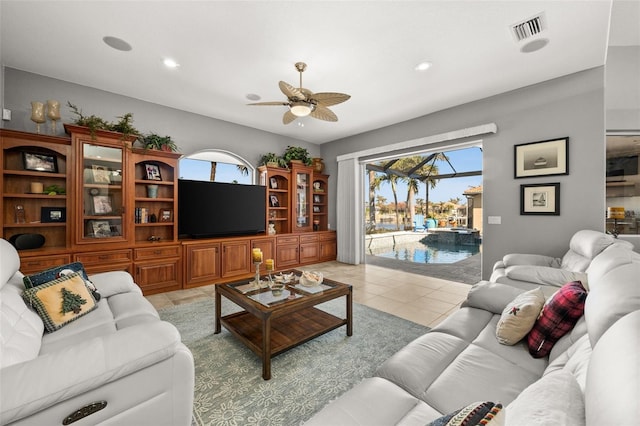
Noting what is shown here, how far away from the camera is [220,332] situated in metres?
2.51

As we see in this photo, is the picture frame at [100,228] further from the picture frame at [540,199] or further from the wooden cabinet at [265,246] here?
the picture frame at [540,199]

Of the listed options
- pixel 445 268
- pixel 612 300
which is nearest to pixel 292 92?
pixel 612 300

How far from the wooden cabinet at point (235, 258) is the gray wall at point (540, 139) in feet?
12.5

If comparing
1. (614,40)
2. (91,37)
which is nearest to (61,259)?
(91,37)

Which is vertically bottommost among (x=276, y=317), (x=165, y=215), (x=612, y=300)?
(x=276, y=317)

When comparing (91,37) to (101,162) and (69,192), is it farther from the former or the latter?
(69,192)

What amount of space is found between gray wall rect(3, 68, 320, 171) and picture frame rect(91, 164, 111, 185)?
0.64 metres

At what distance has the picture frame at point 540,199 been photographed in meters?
3.35

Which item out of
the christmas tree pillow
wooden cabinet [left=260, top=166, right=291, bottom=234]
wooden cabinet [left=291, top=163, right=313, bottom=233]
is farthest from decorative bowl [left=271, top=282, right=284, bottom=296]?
wooden cabinet [left=291, top=163, right=313, bottom=233]

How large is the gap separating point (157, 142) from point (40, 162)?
1.29 meters

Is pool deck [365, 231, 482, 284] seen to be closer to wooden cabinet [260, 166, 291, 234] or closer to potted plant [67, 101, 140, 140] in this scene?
wooden cabinet [260, 166, 291, 234]

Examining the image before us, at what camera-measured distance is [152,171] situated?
402cm

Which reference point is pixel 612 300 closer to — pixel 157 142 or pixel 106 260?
pixel 106 260

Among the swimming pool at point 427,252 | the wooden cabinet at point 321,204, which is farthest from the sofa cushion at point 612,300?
the wooden cabinet at point 321,204
